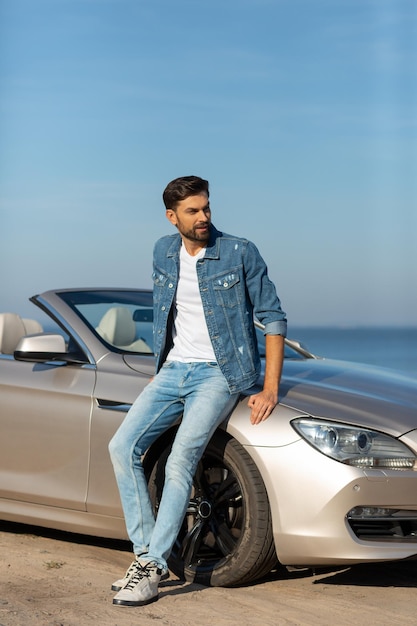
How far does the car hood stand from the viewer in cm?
483

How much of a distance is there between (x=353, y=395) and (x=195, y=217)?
1.14 m

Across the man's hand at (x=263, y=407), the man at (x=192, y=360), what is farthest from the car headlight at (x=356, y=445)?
the man at (x=192, y=360)

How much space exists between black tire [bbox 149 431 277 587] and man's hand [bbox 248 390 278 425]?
6.3 inches

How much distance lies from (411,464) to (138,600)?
4.36 feet

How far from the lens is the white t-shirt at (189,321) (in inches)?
197

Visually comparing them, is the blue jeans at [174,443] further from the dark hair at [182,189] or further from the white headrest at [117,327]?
the white headrest at [117,327]

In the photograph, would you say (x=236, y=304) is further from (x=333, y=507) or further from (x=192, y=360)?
(x=333, y=507)

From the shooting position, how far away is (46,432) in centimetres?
553

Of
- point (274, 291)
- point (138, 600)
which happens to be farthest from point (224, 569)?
point (274, 291)

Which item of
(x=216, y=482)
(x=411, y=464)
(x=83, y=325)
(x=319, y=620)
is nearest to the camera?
(x=319, y=620)

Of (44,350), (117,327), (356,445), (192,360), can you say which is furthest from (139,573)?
(117,327)

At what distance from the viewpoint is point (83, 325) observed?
5840 millimetres

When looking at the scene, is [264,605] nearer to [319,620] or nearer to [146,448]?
[319,620]

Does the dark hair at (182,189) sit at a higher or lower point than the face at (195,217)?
higher
